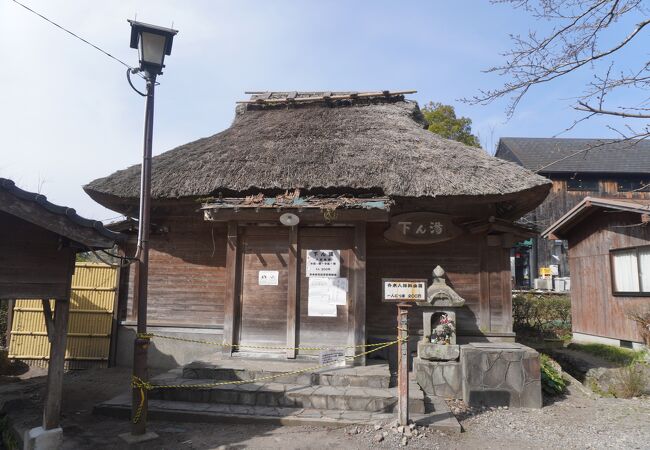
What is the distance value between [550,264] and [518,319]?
11474 millimetres

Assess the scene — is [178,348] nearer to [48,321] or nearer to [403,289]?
[48,321]

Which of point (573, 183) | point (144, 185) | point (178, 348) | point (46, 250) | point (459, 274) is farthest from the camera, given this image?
point (573, 183)

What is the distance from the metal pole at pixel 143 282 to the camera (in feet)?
16.8

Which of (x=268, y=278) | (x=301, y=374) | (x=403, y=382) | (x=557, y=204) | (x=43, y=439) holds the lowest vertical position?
(x=43, y=439)

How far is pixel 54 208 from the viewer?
13.9ft

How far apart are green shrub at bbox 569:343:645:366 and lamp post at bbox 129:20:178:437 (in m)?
9.42

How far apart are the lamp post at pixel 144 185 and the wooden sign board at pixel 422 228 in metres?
4.32

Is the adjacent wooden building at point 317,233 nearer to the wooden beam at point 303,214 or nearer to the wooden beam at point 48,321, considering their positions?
the wooden beam at point 303,214

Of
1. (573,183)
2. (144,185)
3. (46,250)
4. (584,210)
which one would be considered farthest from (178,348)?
(573,183)

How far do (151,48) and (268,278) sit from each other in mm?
4166

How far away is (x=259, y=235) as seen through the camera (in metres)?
7.87

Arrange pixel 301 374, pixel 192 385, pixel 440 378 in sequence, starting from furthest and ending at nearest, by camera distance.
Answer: pixel 440 378 < pixel 301 374 < pixel 192 385

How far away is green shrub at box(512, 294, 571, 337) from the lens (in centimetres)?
1399

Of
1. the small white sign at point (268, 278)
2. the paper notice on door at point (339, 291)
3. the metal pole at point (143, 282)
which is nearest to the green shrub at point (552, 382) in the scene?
the paper notice on door at point (339, 291)
